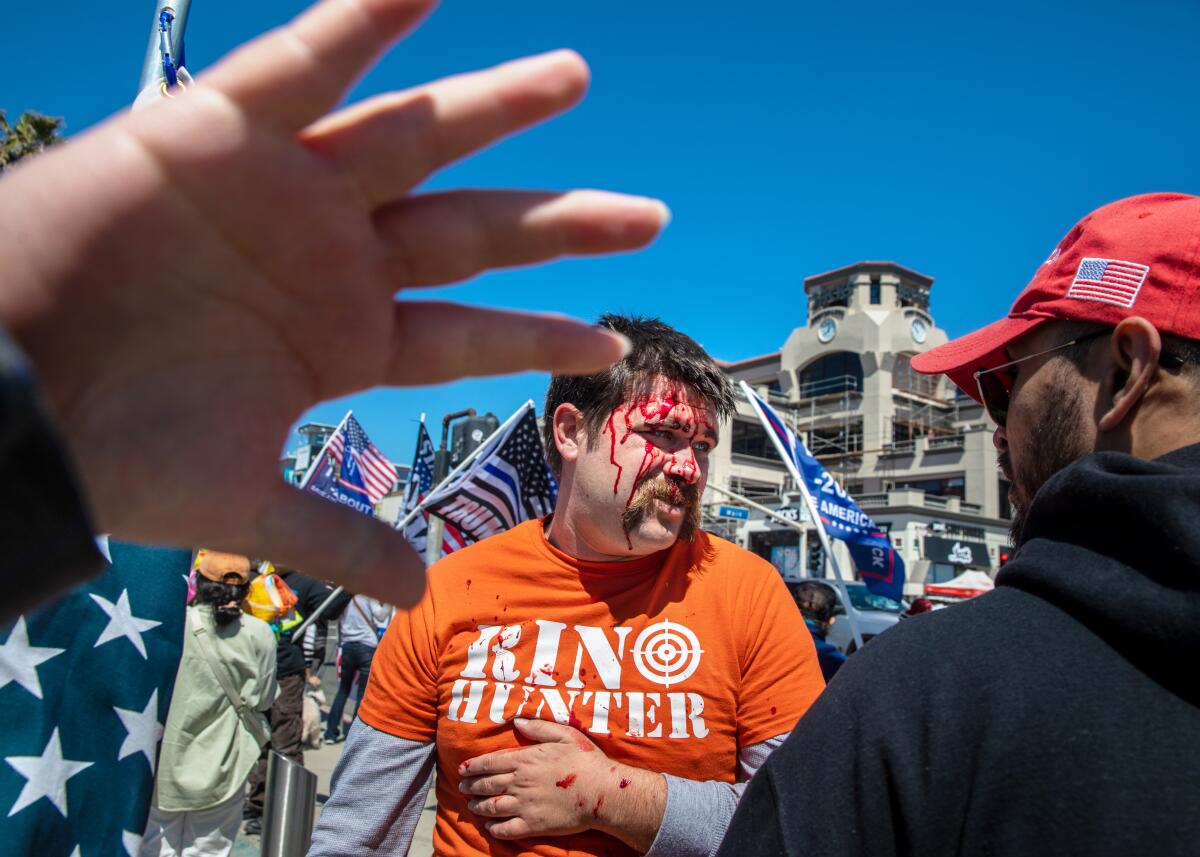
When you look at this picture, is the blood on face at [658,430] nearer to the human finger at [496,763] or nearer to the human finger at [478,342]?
the human finger at [496,763]

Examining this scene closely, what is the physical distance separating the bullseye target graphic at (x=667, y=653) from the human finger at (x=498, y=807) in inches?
18.0

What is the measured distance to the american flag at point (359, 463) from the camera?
10055 mm

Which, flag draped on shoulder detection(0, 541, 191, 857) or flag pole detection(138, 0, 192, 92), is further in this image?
flag pole detection(138, 0, 192, 92)

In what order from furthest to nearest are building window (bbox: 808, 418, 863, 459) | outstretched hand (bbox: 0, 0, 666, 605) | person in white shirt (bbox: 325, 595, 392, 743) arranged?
1. building window (bbox: 808, 418, 863, 459)
2. person in white shirt (bbox: 325, 595, 392, 743)
3. outstretched hand (bbox: 0, 0, 666, 605)

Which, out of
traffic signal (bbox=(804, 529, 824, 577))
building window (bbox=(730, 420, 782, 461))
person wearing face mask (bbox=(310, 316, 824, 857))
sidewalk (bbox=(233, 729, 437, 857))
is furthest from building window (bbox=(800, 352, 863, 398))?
person wearing face mask (bbox=(310, 316, 824, 857))

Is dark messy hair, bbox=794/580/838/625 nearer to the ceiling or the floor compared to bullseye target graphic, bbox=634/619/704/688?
nearer to the ceiling

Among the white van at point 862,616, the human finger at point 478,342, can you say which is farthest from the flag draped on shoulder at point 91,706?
the white van at point 862,616

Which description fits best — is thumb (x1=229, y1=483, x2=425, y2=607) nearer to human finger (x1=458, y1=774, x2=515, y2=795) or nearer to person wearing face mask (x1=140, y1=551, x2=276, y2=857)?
human finger (x1=458, y1=774, x2=515, y2=795)

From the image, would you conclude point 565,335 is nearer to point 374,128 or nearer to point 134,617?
point 374,128

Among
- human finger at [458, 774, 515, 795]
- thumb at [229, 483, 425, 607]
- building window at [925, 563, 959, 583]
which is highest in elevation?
building window at [925, 563, 959, 583]

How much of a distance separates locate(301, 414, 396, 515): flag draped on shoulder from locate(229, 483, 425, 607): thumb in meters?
8.89

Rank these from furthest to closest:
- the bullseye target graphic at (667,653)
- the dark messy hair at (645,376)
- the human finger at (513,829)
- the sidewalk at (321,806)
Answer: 1. the sidewalk at (321,806)
2. the dark messy hair at (645,376)
3. the bullseye target graphic at (667,653)
4. the human finger at (513,829)

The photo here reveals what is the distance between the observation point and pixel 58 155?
2.06 ft

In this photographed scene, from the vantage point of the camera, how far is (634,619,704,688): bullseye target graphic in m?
2.11
